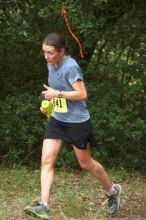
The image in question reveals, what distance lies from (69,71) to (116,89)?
388 cm

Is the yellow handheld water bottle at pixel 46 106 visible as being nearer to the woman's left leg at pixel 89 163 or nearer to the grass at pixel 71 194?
the woman's left leg at pixel 89 163

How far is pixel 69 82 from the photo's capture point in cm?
546

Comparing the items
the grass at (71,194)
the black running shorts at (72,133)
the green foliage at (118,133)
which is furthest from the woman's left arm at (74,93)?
the green foliage at (118,133)

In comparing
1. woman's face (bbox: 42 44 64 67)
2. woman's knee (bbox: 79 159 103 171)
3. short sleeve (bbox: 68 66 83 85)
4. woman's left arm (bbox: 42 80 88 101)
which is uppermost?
woman's face (bbox: 42 44 64 67)

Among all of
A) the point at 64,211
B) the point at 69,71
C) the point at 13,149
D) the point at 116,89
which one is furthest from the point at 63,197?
the point at 116,89

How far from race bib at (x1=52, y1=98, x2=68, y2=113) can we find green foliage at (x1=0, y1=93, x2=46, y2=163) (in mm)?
3270

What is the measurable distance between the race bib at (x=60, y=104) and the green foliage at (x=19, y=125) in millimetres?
3270

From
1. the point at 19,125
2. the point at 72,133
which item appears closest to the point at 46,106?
the point at 72,133

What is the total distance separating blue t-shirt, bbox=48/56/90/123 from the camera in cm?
545

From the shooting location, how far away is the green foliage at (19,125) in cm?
881

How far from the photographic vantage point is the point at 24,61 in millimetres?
9359

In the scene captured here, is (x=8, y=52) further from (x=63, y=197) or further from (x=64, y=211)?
(x=64, y=211)

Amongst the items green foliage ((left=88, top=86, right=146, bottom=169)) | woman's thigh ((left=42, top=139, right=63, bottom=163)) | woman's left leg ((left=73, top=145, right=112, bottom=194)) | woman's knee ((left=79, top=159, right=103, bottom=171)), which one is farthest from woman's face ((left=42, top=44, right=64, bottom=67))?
green foliage ((left=88, top=86, right=146, bottom=169))

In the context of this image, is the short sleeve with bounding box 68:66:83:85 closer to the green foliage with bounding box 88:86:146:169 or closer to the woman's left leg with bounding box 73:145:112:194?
the woman's left leg with bounding box 73:145:112:194
